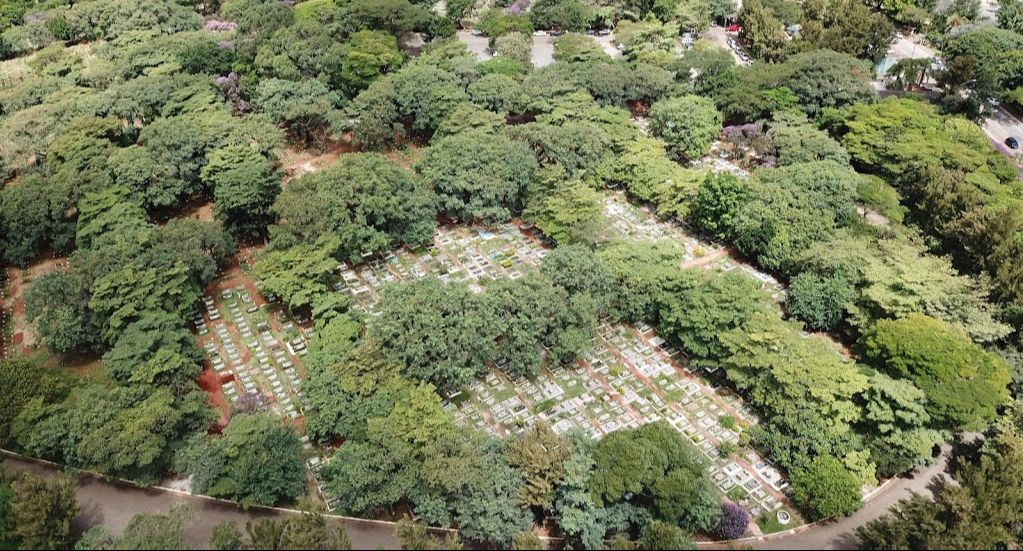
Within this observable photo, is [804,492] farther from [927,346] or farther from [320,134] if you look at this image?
[320,134]

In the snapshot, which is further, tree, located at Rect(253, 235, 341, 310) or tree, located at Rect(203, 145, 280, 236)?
tree, located at Rect(203, 145, 280, 236)

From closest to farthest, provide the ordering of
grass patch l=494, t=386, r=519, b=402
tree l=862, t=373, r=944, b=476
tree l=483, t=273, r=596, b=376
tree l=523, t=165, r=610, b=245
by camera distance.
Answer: tree l=862, t=373, r=944, b=476 → tree l=483, t=273, r=596, b=376 → grass patch l=494, t=386, r=519, b=402 → tree l=523, t=165, r=610, b=245

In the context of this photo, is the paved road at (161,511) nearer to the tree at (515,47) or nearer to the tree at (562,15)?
the tree at (515,47)

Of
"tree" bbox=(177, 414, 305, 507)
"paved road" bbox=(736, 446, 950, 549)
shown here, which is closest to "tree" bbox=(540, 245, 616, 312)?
"paved road" bbox=(736, 446, 950, 549)

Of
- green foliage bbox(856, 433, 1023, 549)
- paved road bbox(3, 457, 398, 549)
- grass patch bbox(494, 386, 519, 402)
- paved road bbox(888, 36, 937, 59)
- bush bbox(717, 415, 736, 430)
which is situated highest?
paved road bbox(888, 36, 937, 59)

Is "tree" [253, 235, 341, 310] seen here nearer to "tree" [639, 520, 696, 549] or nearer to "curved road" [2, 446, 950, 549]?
"curved road" [2, 446, 950, 549]

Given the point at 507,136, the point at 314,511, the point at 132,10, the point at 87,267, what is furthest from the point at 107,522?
the point at 132,10

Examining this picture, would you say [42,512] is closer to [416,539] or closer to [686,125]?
[416,539]
